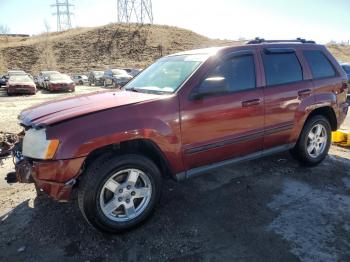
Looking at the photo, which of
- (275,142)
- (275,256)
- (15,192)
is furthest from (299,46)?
(15,192)

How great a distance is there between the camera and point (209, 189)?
14.6 feet

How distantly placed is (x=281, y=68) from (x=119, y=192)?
2758 millimetres

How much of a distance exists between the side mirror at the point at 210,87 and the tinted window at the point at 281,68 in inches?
39.7

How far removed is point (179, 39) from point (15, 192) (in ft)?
166

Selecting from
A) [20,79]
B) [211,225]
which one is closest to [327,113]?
[211,225]

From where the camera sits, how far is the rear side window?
493 centimetres

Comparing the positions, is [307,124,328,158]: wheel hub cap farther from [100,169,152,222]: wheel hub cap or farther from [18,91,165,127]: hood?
[100,169,152,222]: wheel hub cap

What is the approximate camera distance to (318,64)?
5.05 m

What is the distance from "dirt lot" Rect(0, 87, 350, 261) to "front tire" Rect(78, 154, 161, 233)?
177mm

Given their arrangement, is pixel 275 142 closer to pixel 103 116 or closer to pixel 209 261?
pixel 209 261

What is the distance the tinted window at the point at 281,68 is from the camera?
439 cm

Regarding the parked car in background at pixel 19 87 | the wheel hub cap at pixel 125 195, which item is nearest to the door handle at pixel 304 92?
the wheel hub cap at pixel 125 195

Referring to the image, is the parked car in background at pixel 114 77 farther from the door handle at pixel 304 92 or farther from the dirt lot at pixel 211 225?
the door handle at pixel 304 92

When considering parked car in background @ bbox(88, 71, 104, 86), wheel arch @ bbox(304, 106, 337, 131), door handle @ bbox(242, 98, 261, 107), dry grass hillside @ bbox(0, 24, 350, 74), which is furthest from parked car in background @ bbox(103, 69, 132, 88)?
door handle @ bbox(242, 98, 261, 107)
